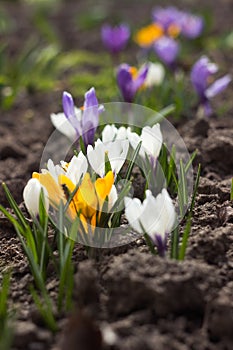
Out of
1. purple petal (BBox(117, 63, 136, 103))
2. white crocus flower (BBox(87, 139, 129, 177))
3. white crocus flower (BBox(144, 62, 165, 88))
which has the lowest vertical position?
white crocus flower (BBox(87, 139, 129, 177))

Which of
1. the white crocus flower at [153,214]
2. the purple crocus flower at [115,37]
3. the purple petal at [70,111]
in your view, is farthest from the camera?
the purple crocus flower at [115,37]

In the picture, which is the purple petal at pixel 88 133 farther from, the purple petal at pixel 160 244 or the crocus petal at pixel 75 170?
the purple petal at pixel 160 244

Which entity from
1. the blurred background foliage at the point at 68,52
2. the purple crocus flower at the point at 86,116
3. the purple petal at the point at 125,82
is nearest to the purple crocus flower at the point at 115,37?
the blurred background foliage at the point at 68,52

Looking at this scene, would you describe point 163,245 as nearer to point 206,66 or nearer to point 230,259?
point 230,259

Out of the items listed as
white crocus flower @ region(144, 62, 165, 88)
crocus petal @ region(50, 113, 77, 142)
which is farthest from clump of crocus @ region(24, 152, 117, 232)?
white crocus flower @ region(144, 62, 165, 88)

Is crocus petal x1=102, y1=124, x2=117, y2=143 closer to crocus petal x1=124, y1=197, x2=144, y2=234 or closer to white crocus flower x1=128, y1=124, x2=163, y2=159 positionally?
white crocus flower x1=128, y1=124, x2=163, y2=159

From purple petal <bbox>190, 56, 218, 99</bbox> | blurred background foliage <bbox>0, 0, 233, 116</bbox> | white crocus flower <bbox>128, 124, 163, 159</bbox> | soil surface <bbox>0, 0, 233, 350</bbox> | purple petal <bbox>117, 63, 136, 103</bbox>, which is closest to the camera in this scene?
soil surface <bbox>0, 0, 233, 350</bbox>
